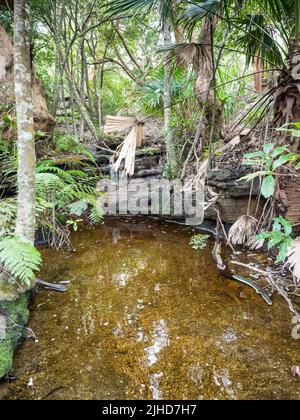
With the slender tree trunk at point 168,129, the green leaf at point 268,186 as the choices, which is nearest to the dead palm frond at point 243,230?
the green leaf at point 268,186

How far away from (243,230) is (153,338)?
6.24 ft

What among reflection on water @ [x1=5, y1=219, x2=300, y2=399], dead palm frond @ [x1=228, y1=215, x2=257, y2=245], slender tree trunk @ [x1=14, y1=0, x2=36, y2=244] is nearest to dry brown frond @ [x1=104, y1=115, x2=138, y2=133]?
slender tree trunk @ [x1=14, y1=0, x2=36, y2=244]

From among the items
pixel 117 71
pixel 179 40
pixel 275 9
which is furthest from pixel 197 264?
pixel 117 71

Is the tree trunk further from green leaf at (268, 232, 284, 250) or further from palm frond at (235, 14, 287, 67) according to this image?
green leaf at (268, 232, 284, 250)

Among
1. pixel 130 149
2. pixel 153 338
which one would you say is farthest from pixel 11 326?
pixel 130 149

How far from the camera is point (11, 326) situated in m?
2.14

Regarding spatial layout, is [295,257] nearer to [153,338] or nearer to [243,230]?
[243,230]

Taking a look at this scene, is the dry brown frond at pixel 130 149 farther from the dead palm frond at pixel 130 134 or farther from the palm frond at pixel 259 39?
the palm frond at pixel 259 39

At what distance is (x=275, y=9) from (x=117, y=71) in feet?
27.4

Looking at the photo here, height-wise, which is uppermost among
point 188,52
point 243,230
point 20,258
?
point 188,52

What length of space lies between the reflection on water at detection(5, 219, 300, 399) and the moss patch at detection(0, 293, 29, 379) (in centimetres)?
9

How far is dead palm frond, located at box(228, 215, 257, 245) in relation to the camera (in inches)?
139

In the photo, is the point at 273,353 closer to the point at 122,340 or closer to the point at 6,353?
the point at 122,340

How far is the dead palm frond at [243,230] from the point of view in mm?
3527
